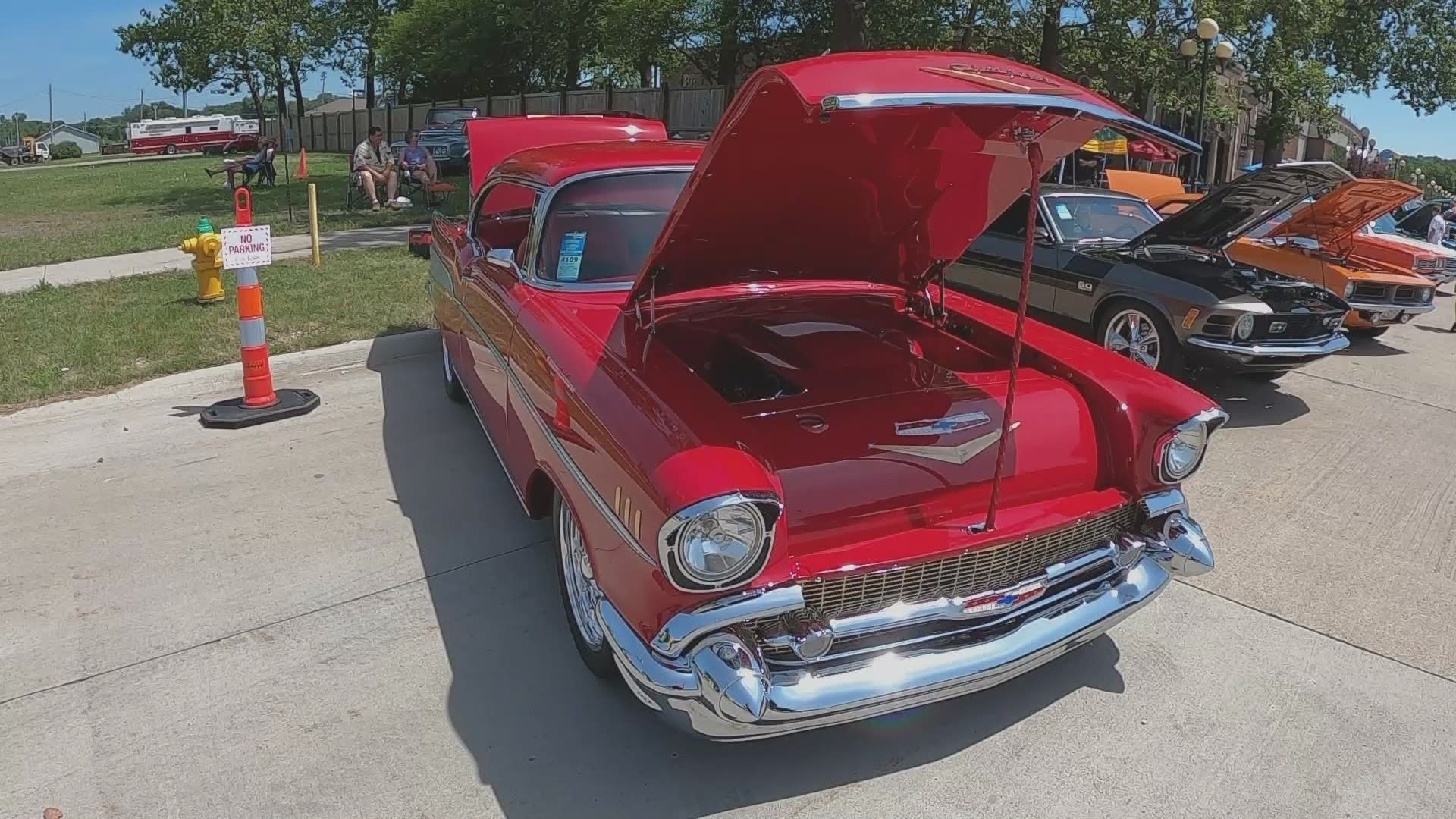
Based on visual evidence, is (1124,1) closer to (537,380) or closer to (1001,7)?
(1001,7)

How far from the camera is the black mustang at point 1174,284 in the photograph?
5914 mm

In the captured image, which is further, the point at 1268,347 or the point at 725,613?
the point at 1268,347

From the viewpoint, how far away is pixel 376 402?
593 cm

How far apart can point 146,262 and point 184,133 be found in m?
55.8

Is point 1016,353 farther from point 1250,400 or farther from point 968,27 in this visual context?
point 968,27

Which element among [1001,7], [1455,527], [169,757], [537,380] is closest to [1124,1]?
[1001,7]

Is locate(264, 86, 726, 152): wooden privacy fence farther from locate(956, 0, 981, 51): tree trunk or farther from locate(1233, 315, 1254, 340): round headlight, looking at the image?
locate(1233, 315, 1254, 340): round headlight

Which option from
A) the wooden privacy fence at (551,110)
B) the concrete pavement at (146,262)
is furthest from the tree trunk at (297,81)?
the concrete pavement at (146,262)

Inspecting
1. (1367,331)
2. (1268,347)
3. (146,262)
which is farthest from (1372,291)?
(146,262)

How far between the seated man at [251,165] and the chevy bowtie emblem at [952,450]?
18.3 m

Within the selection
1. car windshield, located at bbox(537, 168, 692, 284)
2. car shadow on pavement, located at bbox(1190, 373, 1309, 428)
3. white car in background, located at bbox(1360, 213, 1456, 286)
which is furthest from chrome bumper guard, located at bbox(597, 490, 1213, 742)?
white car in background, located at bbox(1360, 213, 1456, 286)

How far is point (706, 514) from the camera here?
7.44 ft

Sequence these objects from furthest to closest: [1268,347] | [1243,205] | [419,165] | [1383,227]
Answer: [419,165] < [1383,227] < [1243,205] < [1268,347]

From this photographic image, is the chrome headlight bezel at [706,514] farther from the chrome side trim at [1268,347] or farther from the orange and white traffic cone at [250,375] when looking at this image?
the chrome side trim at [1268,347]
